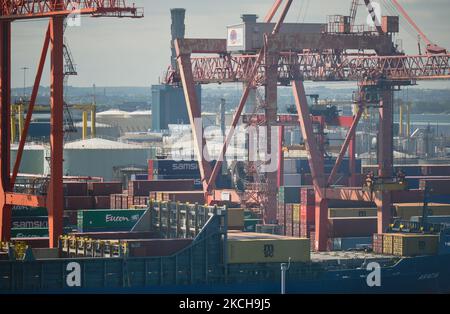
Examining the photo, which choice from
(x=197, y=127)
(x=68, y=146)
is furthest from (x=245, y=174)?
(x=68, y=146)

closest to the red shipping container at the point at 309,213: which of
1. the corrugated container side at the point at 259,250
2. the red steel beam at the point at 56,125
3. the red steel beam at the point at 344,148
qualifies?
the red steel beam at the point at 344,148

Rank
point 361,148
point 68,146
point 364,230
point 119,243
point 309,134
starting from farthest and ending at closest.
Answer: point 361,148 → point 68,146 → point 309,134 → point 364,230 → point 119,243

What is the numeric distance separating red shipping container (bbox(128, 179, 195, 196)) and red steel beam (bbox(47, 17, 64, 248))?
20574 millimetres

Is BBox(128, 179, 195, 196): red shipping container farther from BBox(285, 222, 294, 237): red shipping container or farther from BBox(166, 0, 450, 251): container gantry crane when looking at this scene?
BBox(285, 222, 294, 237): red shipping container

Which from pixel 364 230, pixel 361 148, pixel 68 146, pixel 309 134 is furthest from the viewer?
pixel 361 148

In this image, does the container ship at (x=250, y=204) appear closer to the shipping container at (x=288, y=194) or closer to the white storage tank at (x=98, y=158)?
the shipping container at (x=288, y=194)

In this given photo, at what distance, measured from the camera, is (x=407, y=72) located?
81.1 m

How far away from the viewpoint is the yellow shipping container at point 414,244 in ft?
247

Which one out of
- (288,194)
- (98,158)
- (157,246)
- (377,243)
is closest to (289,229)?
(288,194)

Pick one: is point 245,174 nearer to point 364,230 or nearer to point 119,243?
point 364,230

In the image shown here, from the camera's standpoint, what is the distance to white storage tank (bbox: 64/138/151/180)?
402 feet

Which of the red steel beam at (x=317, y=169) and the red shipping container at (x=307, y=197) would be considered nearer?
the red steel beam at (x=317, y=169)

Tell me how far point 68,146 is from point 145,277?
202 feet

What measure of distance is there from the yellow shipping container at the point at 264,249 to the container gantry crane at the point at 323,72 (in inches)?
417
